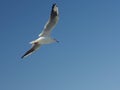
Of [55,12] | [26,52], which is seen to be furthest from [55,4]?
[26,52]

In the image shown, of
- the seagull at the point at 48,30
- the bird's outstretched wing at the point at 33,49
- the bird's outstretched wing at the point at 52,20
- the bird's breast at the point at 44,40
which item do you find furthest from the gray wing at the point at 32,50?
→ the bird's outstretched wing at the point at 52,20

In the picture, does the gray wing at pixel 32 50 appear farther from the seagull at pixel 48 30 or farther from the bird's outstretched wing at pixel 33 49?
the seagull at pixel 48 30

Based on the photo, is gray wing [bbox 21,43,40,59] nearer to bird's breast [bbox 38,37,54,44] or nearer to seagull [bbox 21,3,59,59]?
seagull [bbox 21,3,59,59]

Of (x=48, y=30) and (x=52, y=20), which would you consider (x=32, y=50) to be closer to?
(x=48, y=30)

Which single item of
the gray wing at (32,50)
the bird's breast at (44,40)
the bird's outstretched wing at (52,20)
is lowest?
the bird's breast at (44,40)

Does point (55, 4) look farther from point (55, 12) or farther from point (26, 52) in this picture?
point (26, 52)

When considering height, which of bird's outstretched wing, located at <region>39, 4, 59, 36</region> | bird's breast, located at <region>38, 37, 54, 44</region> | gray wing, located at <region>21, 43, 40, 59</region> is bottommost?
bird's breast, located at <region>38, 37, 54, 44</region>

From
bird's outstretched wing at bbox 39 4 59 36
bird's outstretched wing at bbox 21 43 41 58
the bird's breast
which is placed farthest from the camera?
bird's outstretched wing at bbox 21 43 41 58

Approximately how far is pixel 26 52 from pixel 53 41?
319 cm

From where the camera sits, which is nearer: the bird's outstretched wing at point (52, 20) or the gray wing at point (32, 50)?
the bird's outstretched wing at point (52, 20)

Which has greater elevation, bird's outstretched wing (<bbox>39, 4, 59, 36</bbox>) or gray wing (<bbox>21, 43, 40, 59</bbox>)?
bird's outstretched wing (<bbox>39, 4, 59, 36</bbox>)

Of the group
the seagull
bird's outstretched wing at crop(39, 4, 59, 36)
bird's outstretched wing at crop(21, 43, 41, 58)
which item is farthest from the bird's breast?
bird's outstretched wing at crop(21, 43, 41, 58)

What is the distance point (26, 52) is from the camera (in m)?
80.9

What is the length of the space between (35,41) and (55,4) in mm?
3723
